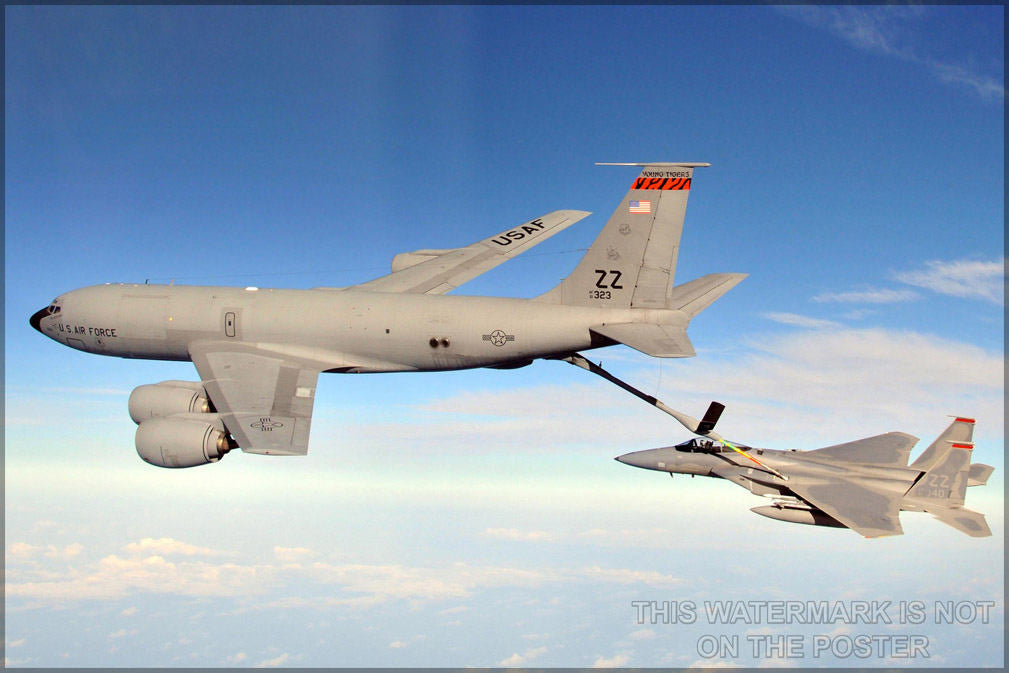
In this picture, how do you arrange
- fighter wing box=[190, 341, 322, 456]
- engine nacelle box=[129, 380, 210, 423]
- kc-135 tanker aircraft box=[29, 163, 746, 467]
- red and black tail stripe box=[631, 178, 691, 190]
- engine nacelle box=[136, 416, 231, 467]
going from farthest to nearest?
engine nacelle box=[129, 380, 210, 423] < red and black tail stripe box=[631, 178, 691, 190] < kc-135 tanker aircraft box=[29, 163, 746, 467] < engine nacelle box=[136, 416, 231, 467] < fighter wing box=[190, 341, 322, 456]

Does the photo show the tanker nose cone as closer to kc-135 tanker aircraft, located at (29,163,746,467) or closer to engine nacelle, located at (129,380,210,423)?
kc-135 tanker aircraft, located at (29,163,746,467)

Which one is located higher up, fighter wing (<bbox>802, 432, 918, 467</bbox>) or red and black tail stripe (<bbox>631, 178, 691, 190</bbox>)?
red and black tail stripe (<bbox>631, 178, 691, 190</bbox>)

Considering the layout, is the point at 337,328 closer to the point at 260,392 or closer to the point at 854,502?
the point at 260,392

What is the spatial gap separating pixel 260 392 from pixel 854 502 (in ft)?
60.5

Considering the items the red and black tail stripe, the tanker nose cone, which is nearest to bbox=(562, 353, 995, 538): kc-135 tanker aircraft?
the red and black tail stripe

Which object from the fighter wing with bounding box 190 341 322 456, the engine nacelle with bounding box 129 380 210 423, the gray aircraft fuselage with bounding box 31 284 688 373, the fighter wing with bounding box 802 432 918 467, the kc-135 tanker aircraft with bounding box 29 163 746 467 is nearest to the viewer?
the fighter wing with bounding box 190 341 322 456

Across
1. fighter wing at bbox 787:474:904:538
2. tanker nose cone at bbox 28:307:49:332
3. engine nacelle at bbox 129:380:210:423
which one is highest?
tanker nose cone at bbox 28:307:49:332

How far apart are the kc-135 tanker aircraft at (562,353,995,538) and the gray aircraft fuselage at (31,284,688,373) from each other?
759cm

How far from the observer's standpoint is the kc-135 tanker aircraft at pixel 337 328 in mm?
16797

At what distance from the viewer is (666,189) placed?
17391 millimetres

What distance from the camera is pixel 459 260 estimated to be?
23.5 m

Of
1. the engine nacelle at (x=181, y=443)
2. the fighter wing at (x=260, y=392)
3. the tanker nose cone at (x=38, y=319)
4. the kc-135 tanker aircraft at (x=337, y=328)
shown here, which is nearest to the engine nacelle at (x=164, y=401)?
the kc-135 tanker aircraft at (x=337, y=328)

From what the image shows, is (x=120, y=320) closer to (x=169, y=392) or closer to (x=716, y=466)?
(x=169, y=392)

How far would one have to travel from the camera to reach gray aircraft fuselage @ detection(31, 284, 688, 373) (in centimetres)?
1853
